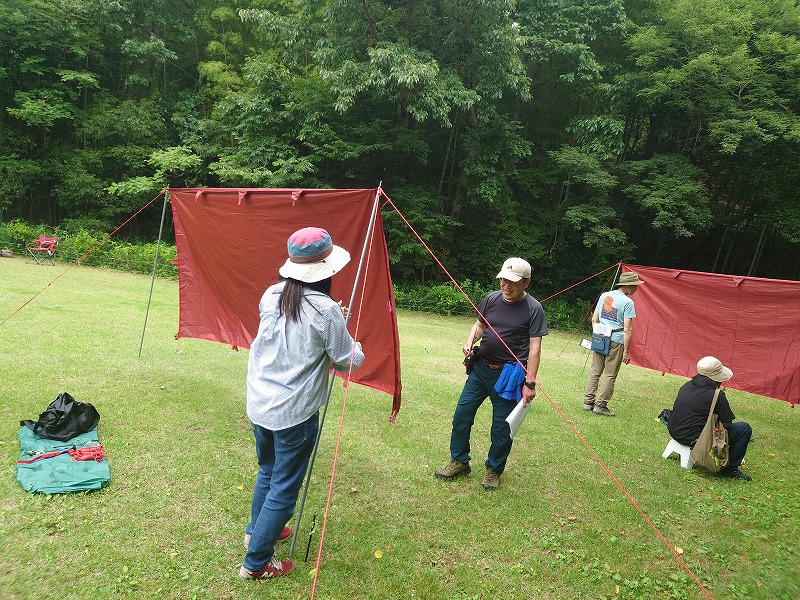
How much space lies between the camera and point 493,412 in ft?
12.4

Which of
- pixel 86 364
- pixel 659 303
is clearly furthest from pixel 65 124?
pixel 659 303

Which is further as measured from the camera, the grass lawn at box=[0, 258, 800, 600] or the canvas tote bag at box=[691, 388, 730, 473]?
the canvas tote bag at box=[691, 388, 730, 473]

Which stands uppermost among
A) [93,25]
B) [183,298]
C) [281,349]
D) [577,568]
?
[93,25]

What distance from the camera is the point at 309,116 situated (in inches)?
640

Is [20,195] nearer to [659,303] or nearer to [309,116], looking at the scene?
[309,116]

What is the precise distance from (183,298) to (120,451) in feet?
6.89

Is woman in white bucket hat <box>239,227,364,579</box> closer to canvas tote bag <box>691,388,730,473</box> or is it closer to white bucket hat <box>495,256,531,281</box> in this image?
white bucket hat <box>495,256,531,281</box>

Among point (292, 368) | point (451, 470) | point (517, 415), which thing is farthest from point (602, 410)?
point (292, 368)

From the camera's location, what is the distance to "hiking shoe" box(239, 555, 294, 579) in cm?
256

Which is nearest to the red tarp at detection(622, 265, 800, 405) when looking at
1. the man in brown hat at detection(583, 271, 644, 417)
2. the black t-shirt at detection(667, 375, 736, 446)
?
the man in brown hat at detection(583, 271, 644, 417)

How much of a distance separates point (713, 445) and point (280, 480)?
13.9 ft

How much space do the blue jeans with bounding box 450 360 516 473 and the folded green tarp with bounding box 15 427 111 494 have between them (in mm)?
2614

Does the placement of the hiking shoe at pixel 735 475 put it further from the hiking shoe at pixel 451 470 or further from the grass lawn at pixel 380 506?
the hiking shoe at pixel 451 470

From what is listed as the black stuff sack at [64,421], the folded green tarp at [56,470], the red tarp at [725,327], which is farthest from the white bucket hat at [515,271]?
the red tarp at [725,327]
